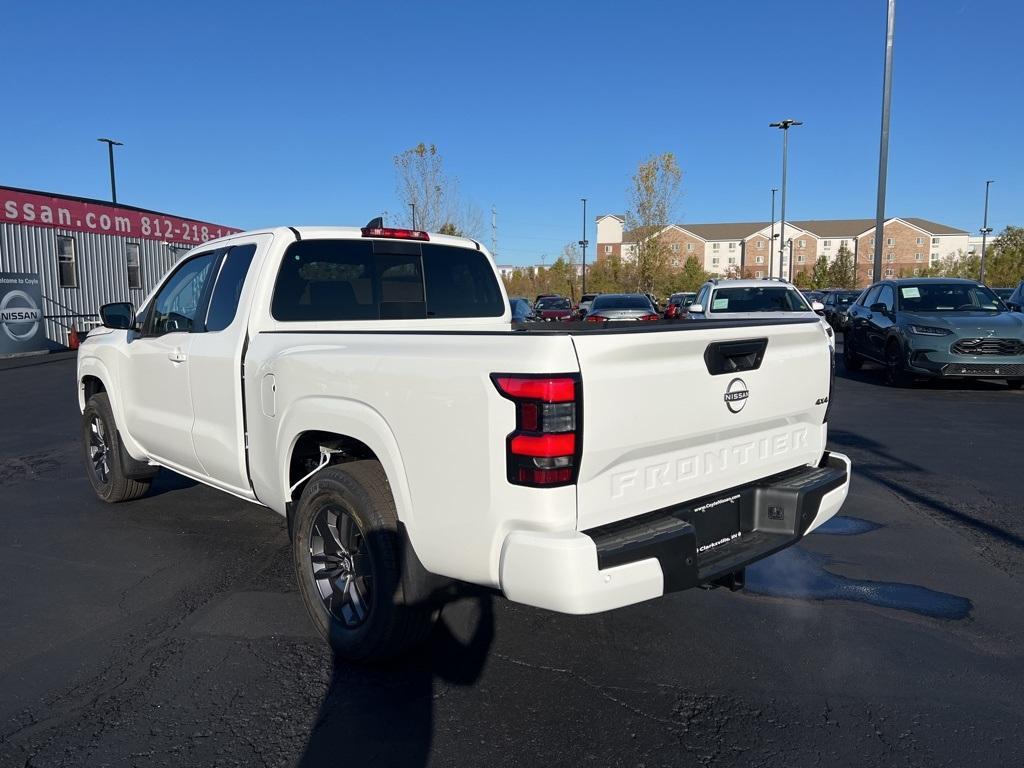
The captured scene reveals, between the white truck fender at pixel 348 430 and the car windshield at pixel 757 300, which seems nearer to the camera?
the white truck fender at pixel 348 430

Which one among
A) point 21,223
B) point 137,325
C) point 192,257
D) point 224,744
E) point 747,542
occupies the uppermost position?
point 21,223

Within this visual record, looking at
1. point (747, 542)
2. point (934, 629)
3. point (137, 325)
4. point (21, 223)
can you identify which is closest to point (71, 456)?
point (137, 325)

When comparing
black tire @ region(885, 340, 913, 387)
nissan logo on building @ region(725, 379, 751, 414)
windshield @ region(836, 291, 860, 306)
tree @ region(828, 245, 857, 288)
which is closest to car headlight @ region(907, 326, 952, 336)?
black tire @ region(885, 340, 913, 387)

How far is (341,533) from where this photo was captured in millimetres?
3453

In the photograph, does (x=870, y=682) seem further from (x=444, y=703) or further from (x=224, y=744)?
(x=224, y=744)

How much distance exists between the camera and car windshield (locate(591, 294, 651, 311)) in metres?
20.6

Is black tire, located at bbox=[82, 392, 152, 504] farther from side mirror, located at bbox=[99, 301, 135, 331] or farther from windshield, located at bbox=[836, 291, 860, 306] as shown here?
windshield, located at bbox=[836, 291, 860, 306]

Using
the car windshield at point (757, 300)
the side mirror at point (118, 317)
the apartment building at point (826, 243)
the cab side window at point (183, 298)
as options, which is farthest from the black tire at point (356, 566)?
the apartment building at point (826, 243)

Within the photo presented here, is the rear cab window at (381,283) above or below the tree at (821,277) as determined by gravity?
below

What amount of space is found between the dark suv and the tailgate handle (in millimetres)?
9276

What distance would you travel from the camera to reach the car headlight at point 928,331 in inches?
436

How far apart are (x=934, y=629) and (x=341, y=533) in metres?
2.78

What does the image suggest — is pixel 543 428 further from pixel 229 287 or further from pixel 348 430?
pixel 229 287

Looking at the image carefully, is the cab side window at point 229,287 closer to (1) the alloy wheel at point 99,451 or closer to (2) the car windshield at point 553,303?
(1) the alloy wheel at point 99,451
